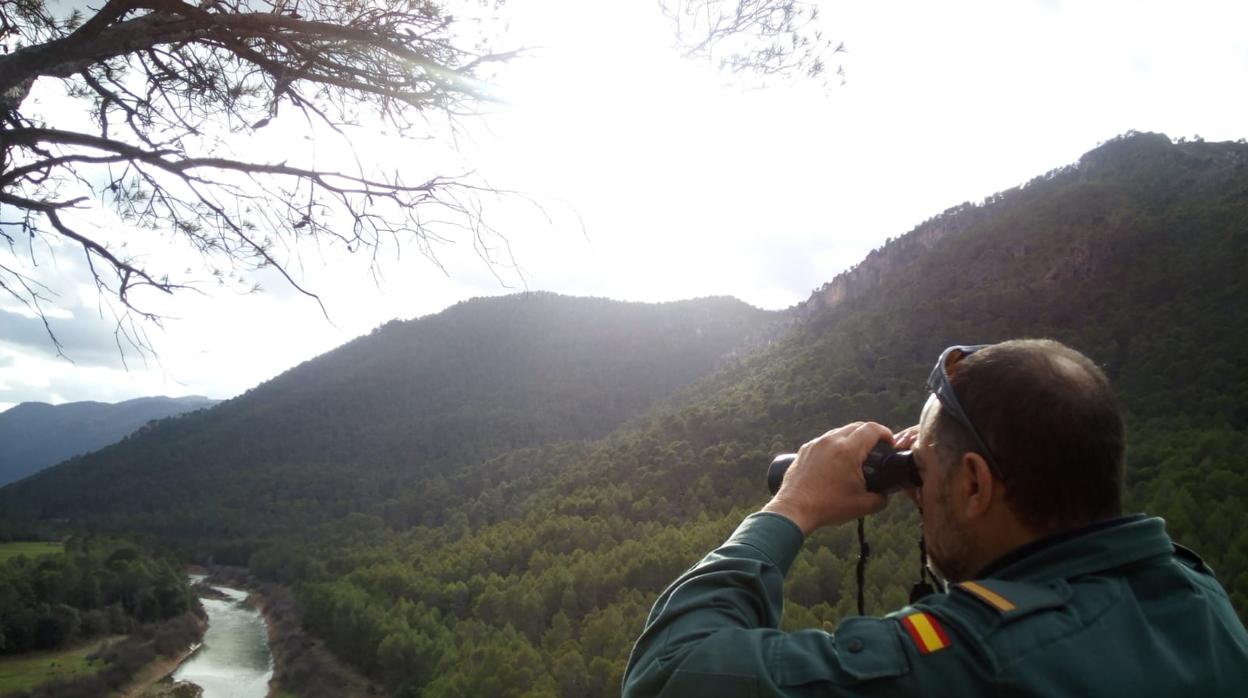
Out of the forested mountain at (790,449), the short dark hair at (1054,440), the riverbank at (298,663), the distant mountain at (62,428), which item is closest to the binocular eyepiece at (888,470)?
the short dark hair at (1054,440)

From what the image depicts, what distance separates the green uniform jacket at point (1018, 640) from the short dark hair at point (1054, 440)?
0.03 m

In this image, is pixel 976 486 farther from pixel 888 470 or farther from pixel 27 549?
pixel 27 549

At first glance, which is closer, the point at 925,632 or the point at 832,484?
the point at 925,632

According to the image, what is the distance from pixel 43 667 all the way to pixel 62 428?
10736 centimetres

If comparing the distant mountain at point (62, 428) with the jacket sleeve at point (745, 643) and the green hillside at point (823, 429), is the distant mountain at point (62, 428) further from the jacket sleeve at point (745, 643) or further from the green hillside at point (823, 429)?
the jacket sleeve at point (745, 643)

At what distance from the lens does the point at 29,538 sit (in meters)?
28.9

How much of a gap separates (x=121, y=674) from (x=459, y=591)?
24.3 feet

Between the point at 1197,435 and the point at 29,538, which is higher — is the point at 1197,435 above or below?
below

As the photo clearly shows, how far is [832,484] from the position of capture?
85 cm

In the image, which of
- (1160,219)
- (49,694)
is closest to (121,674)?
(49,694)

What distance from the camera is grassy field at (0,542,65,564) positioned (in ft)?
70.6

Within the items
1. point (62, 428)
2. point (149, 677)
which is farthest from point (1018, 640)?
point (62, 428)

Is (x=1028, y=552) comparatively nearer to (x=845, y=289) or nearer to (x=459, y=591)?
(x=459, y=591)

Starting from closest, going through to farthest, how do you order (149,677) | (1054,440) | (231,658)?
(1054,440) < (149,677) < (231,658)
